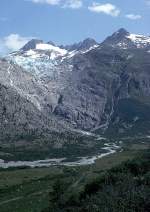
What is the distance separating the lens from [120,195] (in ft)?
149

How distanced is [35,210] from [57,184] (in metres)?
6.84

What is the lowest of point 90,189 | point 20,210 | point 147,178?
point 20,210

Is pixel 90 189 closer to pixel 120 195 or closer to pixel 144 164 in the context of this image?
pixel 144 164

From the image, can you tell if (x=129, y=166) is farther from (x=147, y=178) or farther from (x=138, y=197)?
(x=138, y=197)

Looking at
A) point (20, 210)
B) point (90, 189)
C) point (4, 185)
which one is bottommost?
point (4, 185)

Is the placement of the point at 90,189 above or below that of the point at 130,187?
below

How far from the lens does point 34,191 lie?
140m

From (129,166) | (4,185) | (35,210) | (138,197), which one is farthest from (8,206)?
(138,197)

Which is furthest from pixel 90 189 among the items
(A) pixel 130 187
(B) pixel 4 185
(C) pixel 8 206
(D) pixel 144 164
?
(B) pixel 4 185

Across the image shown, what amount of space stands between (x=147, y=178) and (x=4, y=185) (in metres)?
129

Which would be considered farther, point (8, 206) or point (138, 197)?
point (8, 206)

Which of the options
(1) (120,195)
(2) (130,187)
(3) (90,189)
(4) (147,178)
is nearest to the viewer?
(1) (120,195)

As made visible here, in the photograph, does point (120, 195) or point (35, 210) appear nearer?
point (120, 195)

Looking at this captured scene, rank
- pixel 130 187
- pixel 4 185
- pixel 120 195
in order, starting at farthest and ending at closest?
1. pixel 4 185
2. pixel 130 187
3. pixel 120 195
